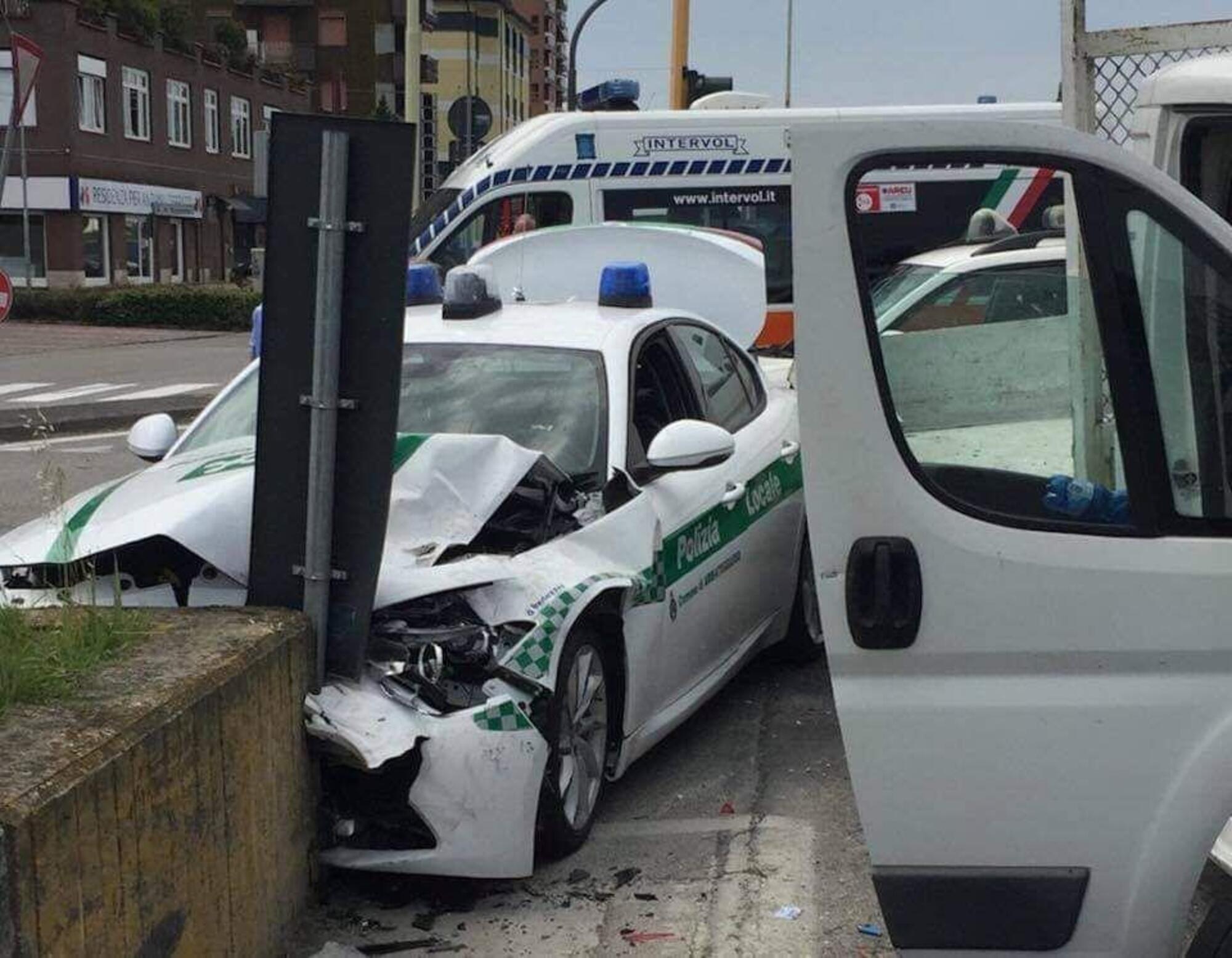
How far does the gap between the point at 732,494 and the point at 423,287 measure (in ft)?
5.86

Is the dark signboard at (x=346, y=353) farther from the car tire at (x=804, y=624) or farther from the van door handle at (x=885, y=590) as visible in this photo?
the car tire at (x=804, y=624)

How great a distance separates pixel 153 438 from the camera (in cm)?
584

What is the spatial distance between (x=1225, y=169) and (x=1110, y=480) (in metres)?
0.83

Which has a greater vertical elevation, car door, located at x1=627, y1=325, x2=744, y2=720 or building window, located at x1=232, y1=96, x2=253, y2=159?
building window, located at x1=232, y1=96, x2=253, y2=159

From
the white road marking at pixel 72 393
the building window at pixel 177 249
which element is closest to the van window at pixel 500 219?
the white road marking at pixel 72 393

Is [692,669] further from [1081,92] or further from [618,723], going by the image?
[1081,92]

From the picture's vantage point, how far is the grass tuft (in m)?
3.50

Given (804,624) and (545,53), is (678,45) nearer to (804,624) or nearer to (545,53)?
(804,624)

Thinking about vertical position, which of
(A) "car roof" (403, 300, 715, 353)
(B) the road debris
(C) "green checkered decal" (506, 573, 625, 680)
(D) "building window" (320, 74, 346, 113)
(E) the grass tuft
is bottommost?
(B) the road debris

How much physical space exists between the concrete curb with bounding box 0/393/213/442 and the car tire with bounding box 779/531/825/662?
9.99 metres

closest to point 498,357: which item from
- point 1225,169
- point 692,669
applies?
point 692,669

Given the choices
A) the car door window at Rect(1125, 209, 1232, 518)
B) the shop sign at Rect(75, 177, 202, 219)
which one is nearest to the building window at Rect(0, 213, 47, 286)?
the shop sign at Rect(75, 177, 202, 219)

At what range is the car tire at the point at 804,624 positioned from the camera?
22.0ft

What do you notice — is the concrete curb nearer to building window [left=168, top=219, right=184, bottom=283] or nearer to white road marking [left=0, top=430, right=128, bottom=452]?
white road marking [left=0, top=430, right=128, bottom=452]
